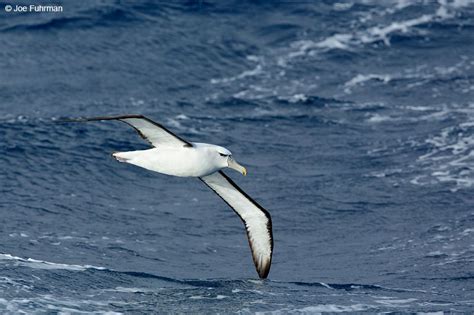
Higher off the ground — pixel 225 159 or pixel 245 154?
pixel 225 159

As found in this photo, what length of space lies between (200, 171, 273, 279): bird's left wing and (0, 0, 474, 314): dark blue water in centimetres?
46

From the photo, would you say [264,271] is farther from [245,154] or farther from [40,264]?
[245,154]

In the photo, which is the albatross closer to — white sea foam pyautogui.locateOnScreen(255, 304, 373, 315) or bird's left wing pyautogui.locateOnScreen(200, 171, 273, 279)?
bird's left wing pyautogui.locateOnScreen(200, 171, 273, 279)

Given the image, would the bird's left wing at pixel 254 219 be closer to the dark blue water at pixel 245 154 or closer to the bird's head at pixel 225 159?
the dark blue water at pixel 245 154

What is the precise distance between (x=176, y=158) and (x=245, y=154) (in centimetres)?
1032

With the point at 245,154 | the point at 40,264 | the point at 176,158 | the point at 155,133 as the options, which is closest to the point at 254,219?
the point at 176,158

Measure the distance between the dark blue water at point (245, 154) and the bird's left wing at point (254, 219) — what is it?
463 mm

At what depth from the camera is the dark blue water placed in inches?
925

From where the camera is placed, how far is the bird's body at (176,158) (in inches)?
845

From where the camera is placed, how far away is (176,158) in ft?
70.7

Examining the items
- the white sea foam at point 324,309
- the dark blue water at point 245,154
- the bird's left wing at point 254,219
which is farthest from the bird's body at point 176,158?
the white sea foam at point 324,309

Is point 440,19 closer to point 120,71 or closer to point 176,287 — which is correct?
point 120,71

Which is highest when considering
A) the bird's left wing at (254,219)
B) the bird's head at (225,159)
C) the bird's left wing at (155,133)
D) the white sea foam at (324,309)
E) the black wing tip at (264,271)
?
the bird's left wing at (155,133)

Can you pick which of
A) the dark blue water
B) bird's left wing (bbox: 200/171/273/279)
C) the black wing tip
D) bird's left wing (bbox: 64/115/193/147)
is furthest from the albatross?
the black wing tip
